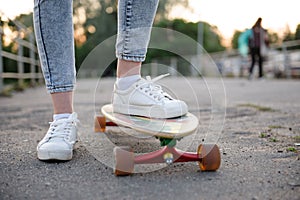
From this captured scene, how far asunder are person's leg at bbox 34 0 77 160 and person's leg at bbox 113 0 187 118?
17 cm

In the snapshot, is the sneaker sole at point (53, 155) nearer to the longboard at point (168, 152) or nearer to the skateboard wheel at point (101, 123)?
the longboard at point (168, 152)

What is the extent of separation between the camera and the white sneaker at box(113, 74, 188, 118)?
1139mm

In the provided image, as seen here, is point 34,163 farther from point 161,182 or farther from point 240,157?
point 240,157

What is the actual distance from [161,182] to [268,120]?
1.29 meters

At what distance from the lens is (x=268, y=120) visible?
2.09 metres

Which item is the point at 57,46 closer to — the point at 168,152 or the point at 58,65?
the point at 58,65

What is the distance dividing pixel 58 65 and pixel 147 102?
326mm

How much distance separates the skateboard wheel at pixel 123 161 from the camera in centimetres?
101

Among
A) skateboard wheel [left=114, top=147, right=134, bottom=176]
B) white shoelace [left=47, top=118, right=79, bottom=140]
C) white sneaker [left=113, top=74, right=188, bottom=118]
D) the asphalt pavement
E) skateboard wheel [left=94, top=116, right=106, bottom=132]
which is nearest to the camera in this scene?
the asphalt pavement

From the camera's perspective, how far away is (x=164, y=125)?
1.08 m

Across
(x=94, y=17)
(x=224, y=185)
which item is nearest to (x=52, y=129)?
(x=224, y=185)

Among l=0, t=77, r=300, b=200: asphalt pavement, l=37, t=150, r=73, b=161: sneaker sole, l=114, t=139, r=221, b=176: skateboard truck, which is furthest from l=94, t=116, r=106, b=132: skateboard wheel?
l=114, t=139, r=221, b=176: skateboard truck

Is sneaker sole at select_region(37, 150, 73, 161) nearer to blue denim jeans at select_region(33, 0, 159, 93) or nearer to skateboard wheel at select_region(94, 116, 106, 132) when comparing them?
blue denim jeans at select_region(33, 0, 159, 93)

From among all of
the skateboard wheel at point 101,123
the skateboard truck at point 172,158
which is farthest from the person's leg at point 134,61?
the skateboard wheel at point 101,123
